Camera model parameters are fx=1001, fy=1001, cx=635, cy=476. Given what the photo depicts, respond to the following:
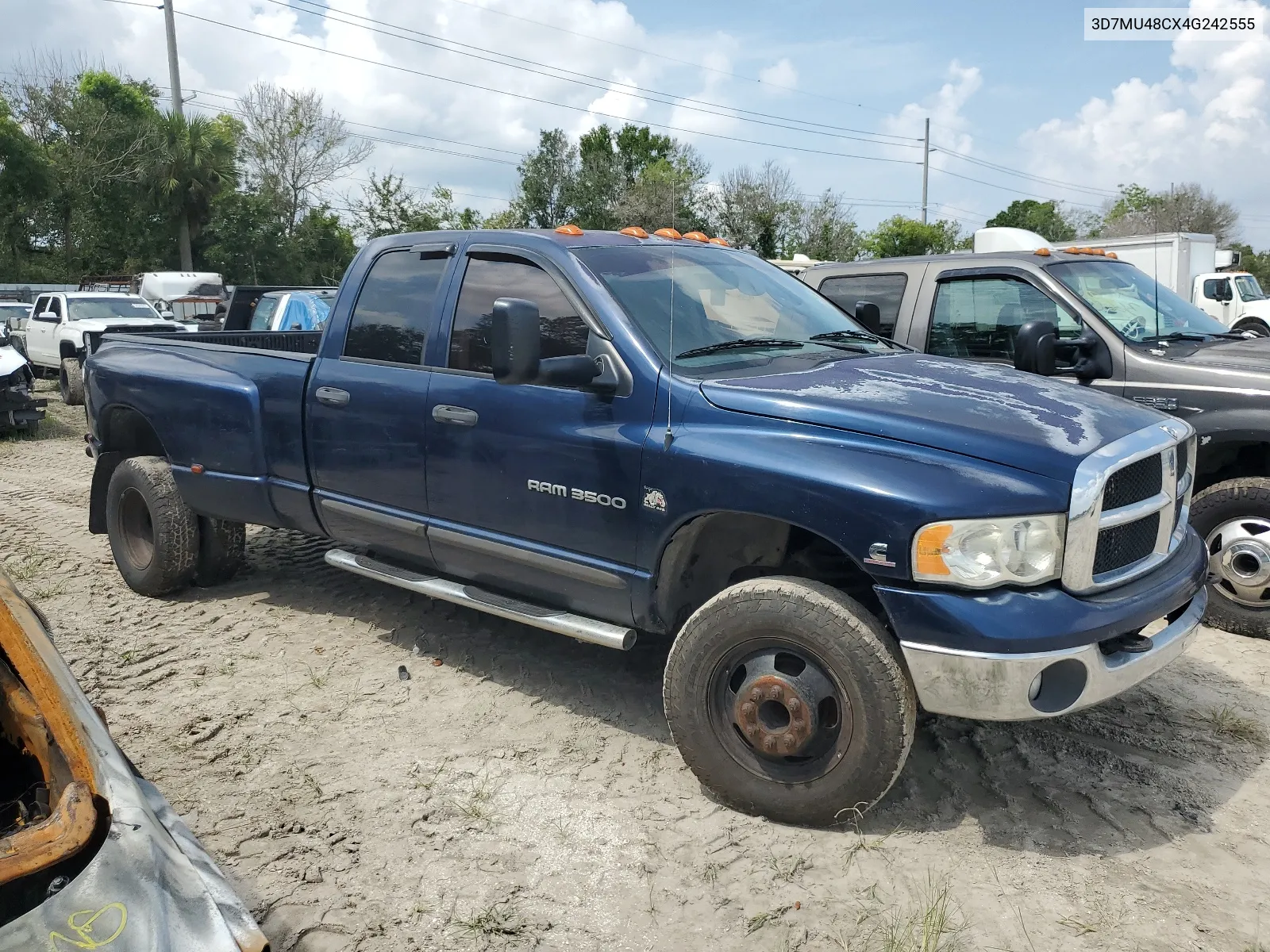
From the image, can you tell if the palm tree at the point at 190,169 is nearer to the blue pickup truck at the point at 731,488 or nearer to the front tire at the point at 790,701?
the blue pickup truck at the point at 731,488

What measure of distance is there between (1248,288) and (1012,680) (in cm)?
2107

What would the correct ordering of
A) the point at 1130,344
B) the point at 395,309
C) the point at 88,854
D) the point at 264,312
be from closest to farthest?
the point at 88,854 → the point at 395,309 → the point at 1130,344 → the point at 264,312

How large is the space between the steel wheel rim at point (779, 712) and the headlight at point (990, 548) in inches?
20.1

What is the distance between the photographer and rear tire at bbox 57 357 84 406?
1487 centimetres

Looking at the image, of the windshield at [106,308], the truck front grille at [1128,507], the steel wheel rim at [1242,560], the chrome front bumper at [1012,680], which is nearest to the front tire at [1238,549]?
the steel wheel rim at [1242,560]

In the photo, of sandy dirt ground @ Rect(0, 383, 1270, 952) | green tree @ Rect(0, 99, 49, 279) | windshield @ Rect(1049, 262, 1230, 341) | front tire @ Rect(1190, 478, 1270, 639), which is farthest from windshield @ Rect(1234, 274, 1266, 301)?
green tree @ Rect(0, 99, 49, 279)

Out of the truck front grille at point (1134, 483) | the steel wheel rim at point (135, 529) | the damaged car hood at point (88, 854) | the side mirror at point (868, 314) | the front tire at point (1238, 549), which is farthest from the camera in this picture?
the steel wheel rim at point (135, 529)

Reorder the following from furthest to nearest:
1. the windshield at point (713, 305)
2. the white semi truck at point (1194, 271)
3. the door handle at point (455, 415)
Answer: the white semi truck at point (1194, 271)
the door handle at point (455, 415)
the windshield at point (713, 305)

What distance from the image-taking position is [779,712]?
3291 mm

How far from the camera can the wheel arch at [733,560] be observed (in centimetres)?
354

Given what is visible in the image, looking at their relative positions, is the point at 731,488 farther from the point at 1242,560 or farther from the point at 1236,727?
the point at 1242,560

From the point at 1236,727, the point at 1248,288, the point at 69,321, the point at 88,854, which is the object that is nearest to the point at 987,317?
the point at 1236,727

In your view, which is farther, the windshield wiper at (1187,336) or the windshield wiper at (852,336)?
the windshield wiper at (1187,336)

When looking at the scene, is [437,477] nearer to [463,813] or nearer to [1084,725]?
[463,813]
